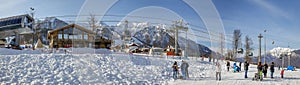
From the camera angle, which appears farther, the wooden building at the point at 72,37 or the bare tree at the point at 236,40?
the bare tree at the point at 236,40

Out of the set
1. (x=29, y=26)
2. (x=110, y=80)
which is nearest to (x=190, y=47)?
(x=29, y=26)

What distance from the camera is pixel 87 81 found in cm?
1727

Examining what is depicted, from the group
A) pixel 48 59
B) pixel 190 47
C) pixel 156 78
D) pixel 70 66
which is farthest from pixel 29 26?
pixel 156 78

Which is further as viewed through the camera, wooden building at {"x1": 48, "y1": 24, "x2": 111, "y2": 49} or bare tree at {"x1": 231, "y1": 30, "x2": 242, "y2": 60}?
Result: bare tree at {"x1": 231, "y1": 30, "x2": 242, "y2": 60}

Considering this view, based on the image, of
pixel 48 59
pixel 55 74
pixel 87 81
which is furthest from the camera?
pixel 48 59

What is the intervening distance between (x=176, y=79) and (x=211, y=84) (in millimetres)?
2824

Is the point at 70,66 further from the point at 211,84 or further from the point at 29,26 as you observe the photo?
the point at 29,26

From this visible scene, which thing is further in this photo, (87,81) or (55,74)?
(55,74)

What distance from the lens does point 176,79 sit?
2055 cm

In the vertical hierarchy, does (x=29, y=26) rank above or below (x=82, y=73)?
above

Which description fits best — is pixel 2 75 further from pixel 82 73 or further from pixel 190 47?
pixel 190 47

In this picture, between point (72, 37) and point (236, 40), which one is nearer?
point (72, 37)

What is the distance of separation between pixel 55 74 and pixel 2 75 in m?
2.99

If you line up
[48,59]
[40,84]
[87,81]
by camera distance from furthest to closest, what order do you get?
[48,59] → [87,81] → [40,84]
